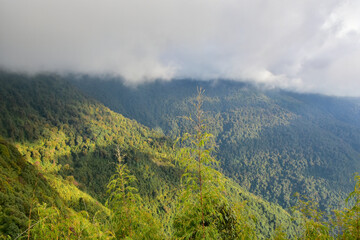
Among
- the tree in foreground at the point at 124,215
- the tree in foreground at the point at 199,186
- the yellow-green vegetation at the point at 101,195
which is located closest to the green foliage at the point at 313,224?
the yellow-green vegetation at the point at 101,195

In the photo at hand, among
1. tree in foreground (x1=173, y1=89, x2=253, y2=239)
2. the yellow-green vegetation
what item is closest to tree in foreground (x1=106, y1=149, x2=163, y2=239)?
the yellow-green vegetation

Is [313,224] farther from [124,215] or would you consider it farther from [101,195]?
[101,195]

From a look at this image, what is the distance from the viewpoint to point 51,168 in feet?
486

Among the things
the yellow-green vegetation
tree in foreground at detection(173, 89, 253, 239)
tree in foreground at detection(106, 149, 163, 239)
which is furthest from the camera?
tree in foreground at detection(106, 149, 163, 239)

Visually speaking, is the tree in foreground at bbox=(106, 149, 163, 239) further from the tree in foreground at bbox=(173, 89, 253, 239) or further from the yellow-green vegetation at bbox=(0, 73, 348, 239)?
the tree in foreground at bbox=(173, 89, 253, 239)

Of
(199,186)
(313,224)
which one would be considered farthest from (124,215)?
(313,224)

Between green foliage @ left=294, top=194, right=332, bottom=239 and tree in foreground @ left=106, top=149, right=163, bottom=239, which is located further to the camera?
tree in foreground @ left=106, top=149, right=163, bottom=239

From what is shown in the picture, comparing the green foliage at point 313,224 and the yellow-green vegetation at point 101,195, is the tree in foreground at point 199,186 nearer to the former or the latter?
the yellow-green vegetation at point 101,195

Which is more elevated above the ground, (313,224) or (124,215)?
(313,224)

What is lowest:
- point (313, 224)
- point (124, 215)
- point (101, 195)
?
point (101, 195)

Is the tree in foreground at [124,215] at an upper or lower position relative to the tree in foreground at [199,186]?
lower

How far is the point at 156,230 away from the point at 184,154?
5.31m

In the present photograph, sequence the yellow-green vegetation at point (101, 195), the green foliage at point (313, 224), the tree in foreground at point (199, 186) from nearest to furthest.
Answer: the tree in foreground at point (199, 186)
the yellow-green vegetation at point (101, 195)
the green foliage at point (313, 224)

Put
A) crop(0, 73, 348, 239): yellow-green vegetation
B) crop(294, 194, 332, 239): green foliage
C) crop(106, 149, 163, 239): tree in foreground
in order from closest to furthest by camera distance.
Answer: crop(0, 73, 348, 239): yellow-green vegetation, crop(294, 194, 332, 239): green foliage, crop(106, 149, 163, 239): tree in foreground
